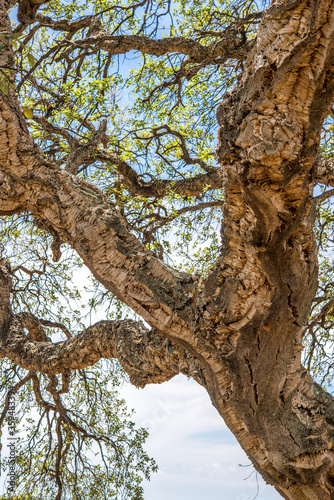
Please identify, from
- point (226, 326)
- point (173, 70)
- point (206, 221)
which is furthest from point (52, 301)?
point (226, 326)

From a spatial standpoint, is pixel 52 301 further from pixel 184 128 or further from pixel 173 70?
pixel 173 70

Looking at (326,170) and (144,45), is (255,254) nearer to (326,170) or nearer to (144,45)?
(326,170)

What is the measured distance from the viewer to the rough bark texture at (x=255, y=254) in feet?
8.77

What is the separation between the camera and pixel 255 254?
10.2ft

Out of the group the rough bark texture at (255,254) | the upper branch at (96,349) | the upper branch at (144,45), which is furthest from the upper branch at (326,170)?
the upper branch at (96,349)

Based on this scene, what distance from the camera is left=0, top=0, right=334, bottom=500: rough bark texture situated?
2672 mm

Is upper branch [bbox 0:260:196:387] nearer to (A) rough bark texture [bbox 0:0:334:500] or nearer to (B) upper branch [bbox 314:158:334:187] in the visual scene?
(A) rough bark texture [bbox 0:0:334:500]

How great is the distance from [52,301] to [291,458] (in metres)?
4.82

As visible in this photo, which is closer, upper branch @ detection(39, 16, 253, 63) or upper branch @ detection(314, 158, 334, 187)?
upper branch @ detection(314, 158, 334, 187)

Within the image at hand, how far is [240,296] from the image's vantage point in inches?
126

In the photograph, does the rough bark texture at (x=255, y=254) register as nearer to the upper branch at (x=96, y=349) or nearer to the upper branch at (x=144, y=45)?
the upper branch at (x=96, y=349)

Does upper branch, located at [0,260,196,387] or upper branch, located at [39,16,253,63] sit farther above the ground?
upper branch, located at [39,16,253,63]

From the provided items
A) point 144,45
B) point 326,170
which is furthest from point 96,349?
point 144,45

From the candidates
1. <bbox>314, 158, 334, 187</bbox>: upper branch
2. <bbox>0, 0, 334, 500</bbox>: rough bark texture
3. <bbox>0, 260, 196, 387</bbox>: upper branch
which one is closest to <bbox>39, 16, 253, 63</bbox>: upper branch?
<bbox>314, 158, 334, 187</bbox>: upper branch
